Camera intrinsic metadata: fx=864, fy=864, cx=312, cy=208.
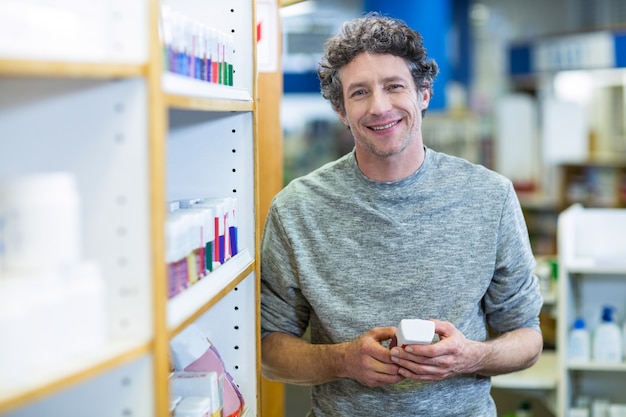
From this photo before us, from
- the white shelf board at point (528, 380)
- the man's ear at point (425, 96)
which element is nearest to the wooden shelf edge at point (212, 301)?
the man's ear at point (425, 96)

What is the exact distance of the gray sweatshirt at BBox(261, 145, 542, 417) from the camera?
8.05 feet

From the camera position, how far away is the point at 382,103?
7.89 feet

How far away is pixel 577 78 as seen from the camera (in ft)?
37.5

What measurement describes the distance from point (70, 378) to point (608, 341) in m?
3.73

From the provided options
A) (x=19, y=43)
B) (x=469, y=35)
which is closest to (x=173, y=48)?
(x=19, y=43)

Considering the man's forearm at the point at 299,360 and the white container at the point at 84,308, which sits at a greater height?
the white container at the point at 84,308

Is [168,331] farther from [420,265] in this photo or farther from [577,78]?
[577,78]

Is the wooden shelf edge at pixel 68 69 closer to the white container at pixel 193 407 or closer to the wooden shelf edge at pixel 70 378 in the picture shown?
the wooden shelf edge at pixel 70 378

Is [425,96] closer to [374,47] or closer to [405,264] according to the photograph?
[374,47]

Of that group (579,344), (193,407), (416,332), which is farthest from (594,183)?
(193,407)

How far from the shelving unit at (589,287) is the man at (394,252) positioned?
6.74ft

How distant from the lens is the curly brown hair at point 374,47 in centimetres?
247

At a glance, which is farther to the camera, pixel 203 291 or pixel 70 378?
pixel 203 291

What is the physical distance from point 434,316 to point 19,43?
154 cm
